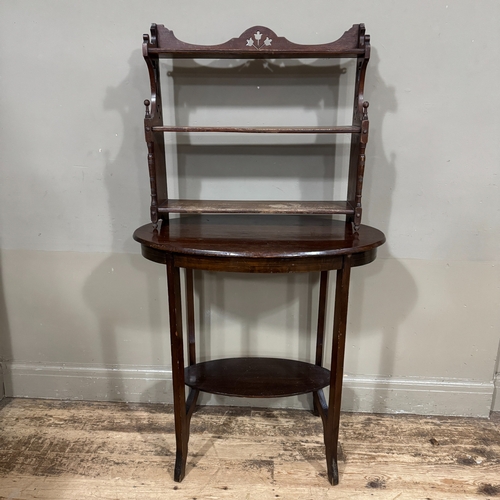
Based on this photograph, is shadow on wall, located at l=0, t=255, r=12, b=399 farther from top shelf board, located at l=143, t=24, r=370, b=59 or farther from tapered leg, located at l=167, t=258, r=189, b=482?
top shelf board, located at l=143, t=24, r=370, b=59

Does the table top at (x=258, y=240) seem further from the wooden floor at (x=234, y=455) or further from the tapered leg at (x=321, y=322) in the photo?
the wooden floor at (x=234, y=455)

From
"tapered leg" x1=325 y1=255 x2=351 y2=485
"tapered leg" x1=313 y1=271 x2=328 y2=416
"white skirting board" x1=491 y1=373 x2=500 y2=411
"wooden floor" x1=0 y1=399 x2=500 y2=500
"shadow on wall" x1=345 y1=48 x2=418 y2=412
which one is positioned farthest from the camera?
"white skirting board" x1=491 y1=373 x2=500 y2=411

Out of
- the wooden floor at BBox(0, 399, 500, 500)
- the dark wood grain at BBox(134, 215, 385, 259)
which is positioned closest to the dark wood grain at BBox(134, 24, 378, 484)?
the dark wood grain at BBox(134, 215, 385, 259)

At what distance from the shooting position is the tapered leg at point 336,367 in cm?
169

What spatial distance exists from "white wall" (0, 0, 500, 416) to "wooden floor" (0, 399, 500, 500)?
0.44 feet

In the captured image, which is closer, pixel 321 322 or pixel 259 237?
pixel 259 237

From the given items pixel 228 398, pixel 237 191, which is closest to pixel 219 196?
pixel 237 191

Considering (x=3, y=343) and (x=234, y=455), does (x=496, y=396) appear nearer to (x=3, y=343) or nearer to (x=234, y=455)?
(x=234, y=455)

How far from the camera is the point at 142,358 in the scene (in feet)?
7.83

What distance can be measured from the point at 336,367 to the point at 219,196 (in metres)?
0.96

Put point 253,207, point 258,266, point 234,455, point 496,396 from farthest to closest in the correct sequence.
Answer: point 496,396 < point 234,455 < point 253,207 < point 258,266

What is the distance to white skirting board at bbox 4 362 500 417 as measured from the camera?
2314 mm

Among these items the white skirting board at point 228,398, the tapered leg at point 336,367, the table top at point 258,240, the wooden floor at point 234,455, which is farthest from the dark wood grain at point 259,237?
the wooden floor at point 234,455

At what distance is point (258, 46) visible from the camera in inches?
68.5
